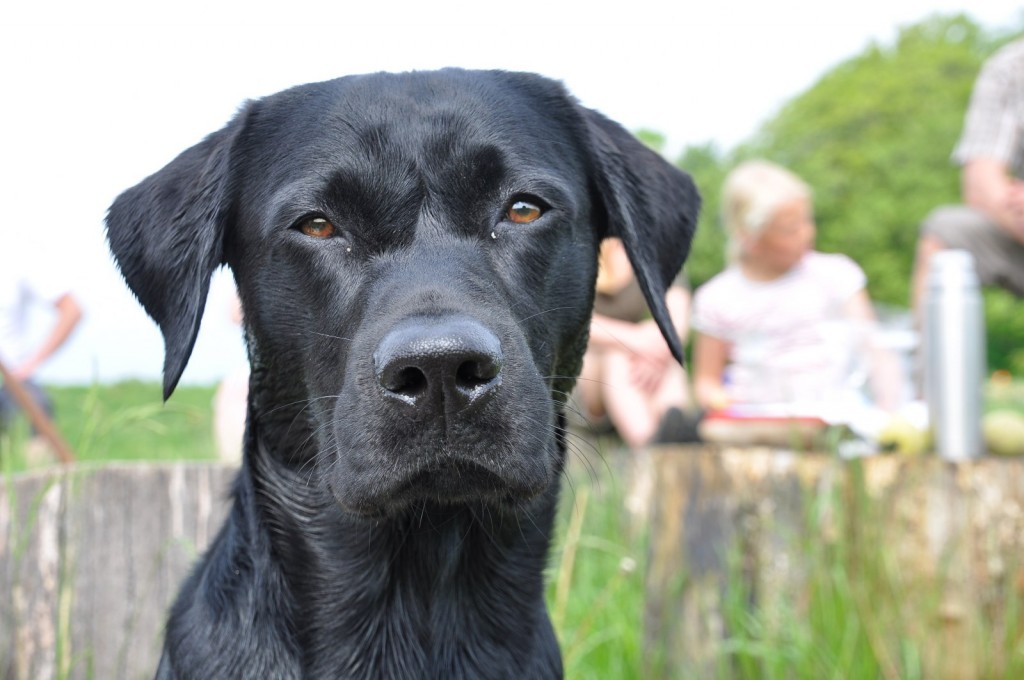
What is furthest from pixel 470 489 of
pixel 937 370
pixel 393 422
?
pixel 937 370

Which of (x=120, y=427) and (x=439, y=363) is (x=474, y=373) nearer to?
(x=439, y=363)

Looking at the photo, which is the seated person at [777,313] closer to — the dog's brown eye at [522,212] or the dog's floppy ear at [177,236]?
the dog's brown eye at [522,212]

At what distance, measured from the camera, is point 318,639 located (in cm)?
211

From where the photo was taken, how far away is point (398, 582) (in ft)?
7.13

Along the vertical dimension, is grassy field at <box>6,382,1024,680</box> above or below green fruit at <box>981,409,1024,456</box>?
below

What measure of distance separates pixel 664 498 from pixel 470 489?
2.51 m

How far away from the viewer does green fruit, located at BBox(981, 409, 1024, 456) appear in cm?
390

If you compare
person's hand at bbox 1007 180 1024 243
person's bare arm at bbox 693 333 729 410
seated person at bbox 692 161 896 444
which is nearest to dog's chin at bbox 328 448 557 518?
seated person at bbox 692 161 896 444

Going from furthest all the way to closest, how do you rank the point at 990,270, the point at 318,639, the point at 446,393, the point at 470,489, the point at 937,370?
the point at 990,270
the point at 937,370
the point at 318,639
the point at 470,489
the point at 446,393

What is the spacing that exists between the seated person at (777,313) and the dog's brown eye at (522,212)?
3394 millimetres

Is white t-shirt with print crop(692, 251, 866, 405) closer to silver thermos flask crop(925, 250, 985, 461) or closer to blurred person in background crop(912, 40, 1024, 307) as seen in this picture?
blurred person in background crop(912, 40, 1024, 307)

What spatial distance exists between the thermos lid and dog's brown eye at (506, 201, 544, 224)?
2.23 meters

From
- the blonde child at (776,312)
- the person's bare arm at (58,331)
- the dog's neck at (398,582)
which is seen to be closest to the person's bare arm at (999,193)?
the blonde child at (776,312)

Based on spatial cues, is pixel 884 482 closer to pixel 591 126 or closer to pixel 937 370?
pixel 937 370
